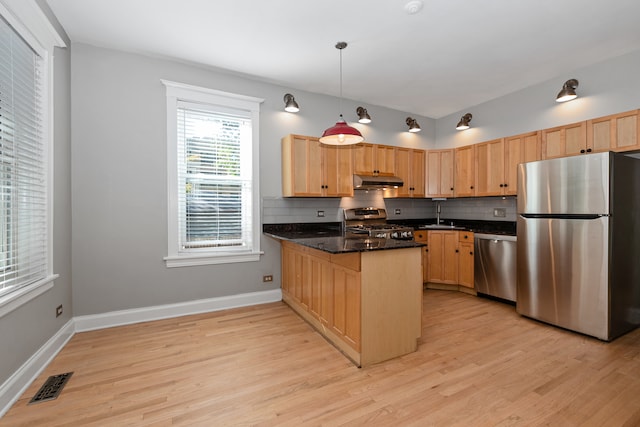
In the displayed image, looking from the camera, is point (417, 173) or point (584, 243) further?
point (417, 173)

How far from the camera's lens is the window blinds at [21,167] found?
1915 mm

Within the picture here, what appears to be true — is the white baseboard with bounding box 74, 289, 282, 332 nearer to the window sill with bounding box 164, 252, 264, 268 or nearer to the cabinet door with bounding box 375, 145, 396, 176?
the window sill with bounding box 164, 252, 264, 268

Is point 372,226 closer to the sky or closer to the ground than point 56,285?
closer to the sky

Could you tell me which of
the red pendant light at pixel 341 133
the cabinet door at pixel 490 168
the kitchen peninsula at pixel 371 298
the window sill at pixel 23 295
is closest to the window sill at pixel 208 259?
the window sill at pixel 23 295

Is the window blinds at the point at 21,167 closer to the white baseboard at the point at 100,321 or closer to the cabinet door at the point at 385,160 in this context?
the white baseboard at the point at 100,321

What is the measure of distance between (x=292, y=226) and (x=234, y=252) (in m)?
0.88

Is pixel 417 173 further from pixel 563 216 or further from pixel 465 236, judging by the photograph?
pixel 563 216

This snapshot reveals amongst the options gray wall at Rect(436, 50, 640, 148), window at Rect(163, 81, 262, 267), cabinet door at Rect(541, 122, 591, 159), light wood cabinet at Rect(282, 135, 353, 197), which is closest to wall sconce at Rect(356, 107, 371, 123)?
light wood cabinet at Rect(282, 135, 353, 197)

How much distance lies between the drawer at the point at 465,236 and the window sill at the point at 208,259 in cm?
292

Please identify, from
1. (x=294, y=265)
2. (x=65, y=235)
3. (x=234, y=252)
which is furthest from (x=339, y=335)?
(x=65, y=235)

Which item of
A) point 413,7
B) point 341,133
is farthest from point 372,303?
point 413,7

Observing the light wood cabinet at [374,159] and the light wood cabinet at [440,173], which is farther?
the light wood cabinet at [440,173]

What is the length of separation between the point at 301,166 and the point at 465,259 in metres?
2.75

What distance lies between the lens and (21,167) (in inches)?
83.0
